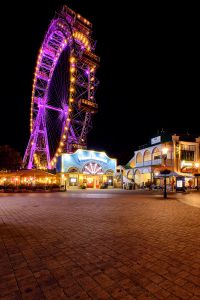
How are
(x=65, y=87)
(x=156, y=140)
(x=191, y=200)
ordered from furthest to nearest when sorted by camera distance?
(x=156, y=140) < (x=65, y=87) < (x=191, y=200)

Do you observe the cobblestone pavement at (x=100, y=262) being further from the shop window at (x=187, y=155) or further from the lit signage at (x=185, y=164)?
the shop window at (x=187, y=155)

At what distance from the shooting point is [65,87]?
115 feet

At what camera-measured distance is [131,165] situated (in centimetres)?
4691

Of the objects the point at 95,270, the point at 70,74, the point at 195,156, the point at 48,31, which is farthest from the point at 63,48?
the point at 95,270

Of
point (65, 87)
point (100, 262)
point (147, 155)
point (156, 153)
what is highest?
point (65, 87)

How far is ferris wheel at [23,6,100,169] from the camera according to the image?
3431 cm

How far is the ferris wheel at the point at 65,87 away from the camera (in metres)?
34.3

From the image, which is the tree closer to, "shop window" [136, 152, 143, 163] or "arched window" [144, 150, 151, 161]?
"shop window" [136, 152, 143, 163]

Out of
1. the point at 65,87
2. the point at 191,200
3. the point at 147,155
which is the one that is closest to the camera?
the point at 191,200

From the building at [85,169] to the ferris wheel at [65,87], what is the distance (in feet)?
6.66

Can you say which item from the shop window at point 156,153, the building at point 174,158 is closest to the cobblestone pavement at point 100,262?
the building at point 174,158

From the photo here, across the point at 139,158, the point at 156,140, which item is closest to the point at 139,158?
the point at 139,158

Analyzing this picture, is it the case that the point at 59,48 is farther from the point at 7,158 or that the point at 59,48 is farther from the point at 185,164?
the point at 185,164

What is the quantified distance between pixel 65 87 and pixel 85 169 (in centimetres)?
1412
